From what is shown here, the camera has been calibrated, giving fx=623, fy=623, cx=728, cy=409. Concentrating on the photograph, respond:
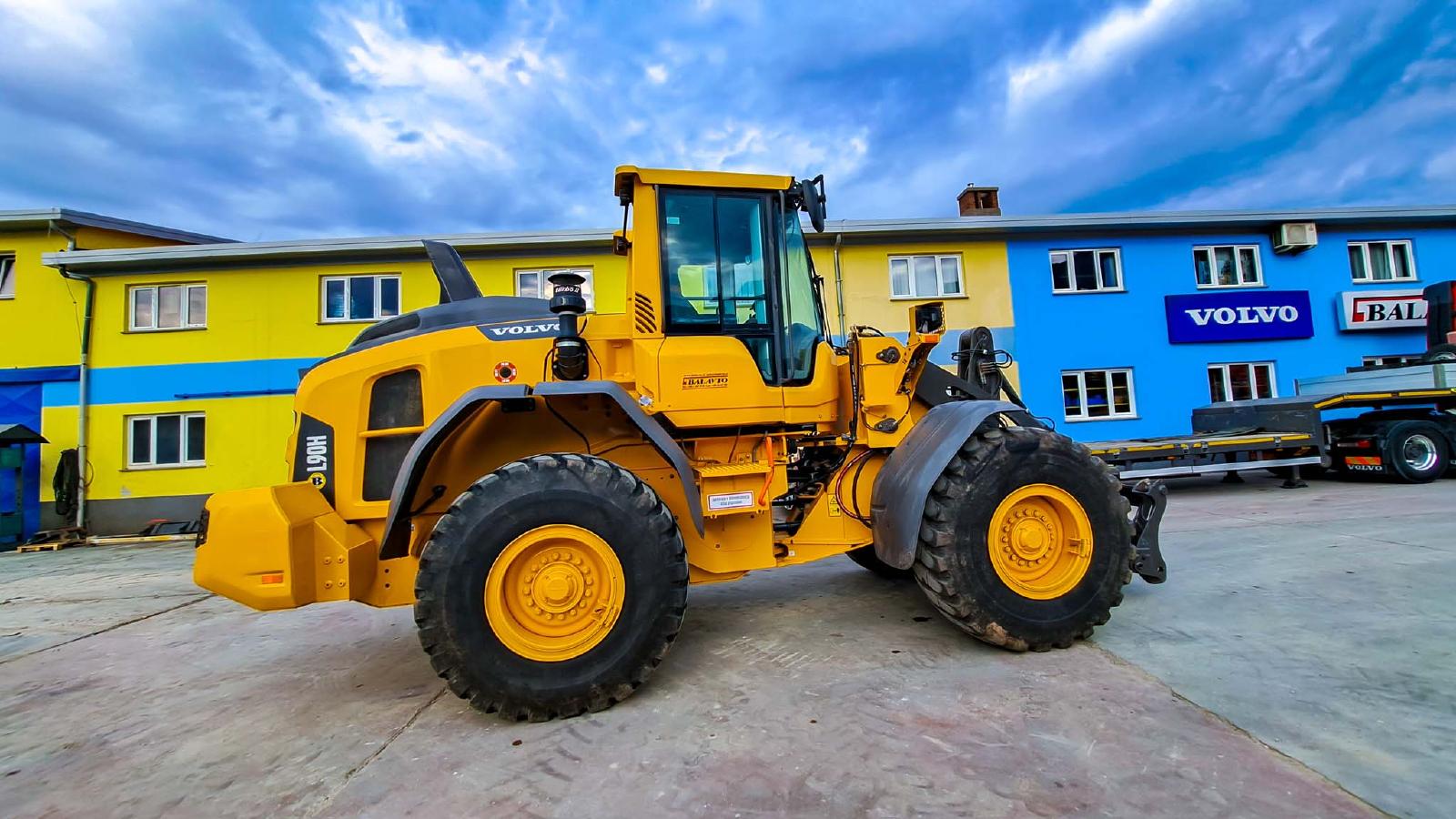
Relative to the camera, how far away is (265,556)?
2.87 m

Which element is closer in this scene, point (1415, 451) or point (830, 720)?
point (830, 720)

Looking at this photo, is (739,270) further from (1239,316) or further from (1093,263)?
(1239,316)

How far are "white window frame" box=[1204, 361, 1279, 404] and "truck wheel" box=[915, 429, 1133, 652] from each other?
38.5 ft

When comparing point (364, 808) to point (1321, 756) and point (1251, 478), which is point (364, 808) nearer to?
point (1321, 756)

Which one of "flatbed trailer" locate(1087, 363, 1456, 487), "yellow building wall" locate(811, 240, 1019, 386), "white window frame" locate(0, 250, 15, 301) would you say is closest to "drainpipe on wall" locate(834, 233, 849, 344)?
"yellow building wall" locate(811, 240, 1019, 386)

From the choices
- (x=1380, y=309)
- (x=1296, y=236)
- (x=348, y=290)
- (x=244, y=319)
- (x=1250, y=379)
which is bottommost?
(x=1250, y=379)

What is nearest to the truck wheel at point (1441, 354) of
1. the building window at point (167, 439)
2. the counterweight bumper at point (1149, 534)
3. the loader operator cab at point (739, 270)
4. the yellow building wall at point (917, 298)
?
the yellow building wall at point (917, 298)

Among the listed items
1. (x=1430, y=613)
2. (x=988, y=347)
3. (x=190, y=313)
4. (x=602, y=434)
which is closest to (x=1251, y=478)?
(x=1430, y=613)

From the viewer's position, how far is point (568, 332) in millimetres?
3250

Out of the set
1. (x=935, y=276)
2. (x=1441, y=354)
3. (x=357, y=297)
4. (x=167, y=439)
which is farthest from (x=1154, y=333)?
(x=167, y=439)

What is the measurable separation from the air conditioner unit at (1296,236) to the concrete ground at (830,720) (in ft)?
35.3

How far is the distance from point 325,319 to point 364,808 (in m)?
12.0

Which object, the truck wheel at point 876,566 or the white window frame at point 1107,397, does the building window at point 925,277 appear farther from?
the truck wheel at point 876,566

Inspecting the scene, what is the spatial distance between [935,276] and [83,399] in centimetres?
1620
